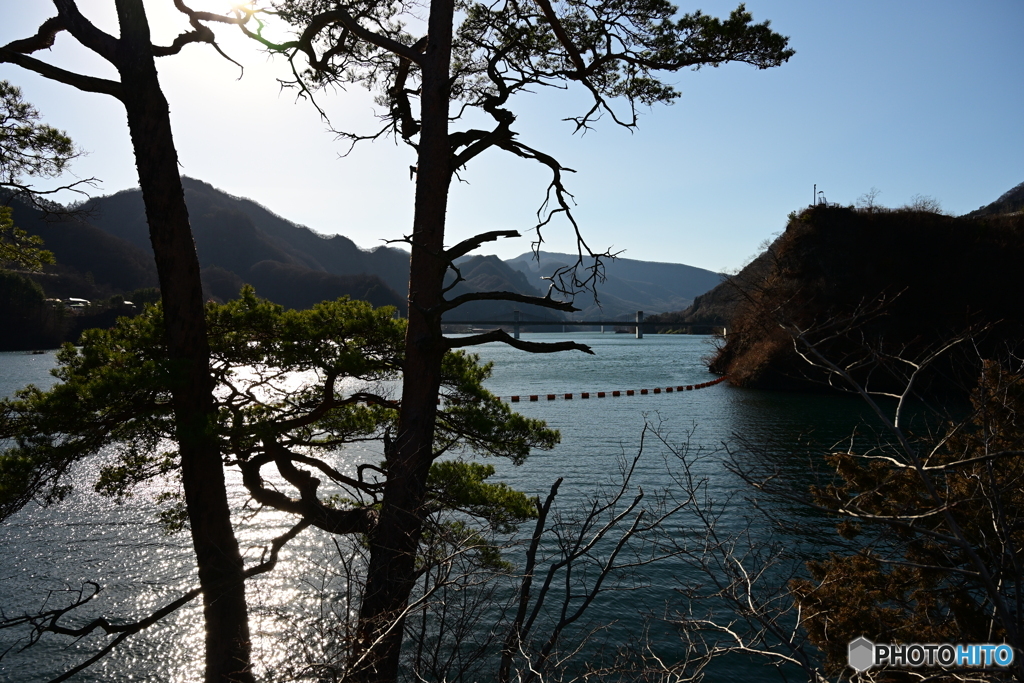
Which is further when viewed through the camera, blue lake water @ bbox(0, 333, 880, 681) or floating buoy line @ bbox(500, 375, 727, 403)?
floating buoy line @ bbox(500, 375, 727, 403)

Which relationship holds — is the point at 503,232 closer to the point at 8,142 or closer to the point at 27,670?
the point at 8,142

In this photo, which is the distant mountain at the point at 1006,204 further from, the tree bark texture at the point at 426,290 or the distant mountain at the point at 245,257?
the distant mountain at the point at 245,257

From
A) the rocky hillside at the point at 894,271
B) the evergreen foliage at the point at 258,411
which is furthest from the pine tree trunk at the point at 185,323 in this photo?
the rocky hillside at the point at 894,271

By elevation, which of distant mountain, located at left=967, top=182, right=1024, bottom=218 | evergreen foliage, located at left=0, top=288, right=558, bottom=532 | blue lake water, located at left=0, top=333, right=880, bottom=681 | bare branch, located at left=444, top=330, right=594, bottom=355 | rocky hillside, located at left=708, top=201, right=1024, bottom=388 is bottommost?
blue lake water, located at left=0, top=333, right=880, bottom=681

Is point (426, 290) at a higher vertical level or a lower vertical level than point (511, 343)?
higher

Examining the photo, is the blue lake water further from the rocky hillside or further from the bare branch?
the rocky hillside

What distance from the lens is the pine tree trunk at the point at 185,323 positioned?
17.5ft

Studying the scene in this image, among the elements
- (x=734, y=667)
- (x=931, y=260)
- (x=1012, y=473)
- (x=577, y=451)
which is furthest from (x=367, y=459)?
(x=931, y=260)

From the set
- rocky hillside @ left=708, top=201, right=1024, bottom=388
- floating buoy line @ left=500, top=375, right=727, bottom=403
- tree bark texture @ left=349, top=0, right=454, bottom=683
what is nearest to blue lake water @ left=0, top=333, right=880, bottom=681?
tree bark texture @ left=349, top=0, right=454, bottom=683

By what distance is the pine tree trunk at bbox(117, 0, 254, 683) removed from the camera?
5.32 meters

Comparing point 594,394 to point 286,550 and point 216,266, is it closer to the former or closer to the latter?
point 286,550

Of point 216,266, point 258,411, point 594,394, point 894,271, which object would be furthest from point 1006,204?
point 216,266

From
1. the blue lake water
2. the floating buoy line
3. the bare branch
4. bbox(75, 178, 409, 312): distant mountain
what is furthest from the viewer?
bbox(75, 178, 409, 312): distant mountain

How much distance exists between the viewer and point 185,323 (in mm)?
5336
